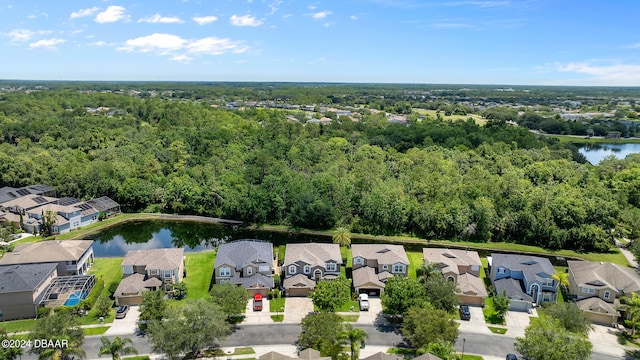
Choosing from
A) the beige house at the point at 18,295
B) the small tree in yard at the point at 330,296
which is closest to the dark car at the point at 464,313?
the small tree in yard at the point at 330,296

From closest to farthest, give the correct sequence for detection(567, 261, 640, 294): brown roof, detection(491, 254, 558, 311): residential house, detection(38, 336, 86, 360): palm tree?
detection(38, 336, 86, 360): palm tree, detection(567, 261, 640, 294): brown roof, detection(491, 254, 558, 311): residential house

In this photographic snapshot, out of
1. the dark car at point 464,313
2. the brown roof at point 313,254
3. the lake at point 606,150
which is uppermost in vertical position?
the lake at point 606,150

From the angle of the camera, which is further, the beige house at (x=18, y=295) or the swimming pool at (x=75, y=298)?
the swimming pool at (x=75, y=298)

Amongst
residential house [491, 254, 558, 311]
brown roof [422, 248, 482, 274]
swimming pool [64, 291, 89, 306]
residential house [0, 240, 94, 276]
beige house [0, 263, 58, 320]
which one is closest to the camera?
beige house [0, 263, 58, 320]

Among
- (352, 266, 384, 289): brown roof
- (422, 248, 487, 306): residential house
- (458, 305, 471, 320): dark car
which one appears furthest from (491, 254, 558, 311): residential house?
(352, 266, 384, 289): brown roof

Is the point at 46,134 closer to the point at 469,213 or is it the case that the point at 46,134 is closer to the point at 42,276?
the point at 42,276

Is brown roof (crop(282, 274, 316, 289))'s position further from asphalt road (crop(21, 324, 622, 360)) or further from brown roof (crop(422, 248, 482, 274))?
brown roof (crop(422, 248, 482, 274))

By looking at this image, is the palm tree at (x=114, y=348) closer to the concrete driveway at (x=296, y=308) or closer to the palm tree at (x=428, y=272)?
the concrete driveway at (x=296, y=308)

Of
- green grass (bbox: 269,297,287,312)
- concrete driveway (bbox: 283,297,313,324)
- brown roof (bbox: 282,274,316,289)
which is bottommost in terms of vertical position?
concrete driveway (bbox: 283,297,313,324)
